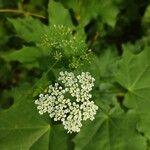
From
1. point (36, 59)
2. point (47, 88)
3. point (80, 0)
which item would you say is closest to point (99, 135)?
point (47, 88)

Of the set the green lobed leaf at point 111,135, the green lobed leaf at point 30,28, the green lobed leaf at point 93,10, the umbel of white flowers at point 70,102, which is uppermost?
the green lobed leaf at point 93,10

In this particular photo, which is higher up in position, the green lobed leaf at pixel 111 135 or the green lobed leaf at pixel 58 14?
the green lobed leaf at pixel 58 14

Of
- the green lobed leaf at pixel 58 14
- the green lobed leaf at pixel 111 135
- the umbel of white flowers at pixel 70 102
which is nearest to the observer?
the umbel of white flowers at pixel 70 102

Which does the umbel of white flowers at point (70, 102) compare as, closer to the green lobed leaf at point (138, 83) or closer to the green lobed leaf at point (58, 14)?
the green lobed leaf at point (138, 83)

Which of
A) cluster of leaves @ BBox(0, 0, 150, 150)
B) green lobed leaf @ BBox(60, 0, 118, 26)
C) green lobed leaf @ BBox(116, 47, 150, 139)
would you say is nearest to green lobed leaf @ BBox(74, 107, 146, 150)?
cluster of leaves @ BBox(0, 0, 150, 150)

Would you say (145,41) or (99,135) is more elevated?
(145,41)

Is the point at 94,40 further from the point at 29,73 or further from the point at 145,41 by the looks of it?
the point at 29,73

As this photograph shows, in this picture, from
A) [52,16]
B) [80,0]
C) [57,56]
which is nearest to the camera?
[57,56]

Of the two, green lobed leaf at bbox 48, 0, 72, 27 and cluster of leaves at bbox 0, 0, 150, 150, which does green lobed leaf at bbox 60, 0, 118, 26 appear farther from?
green lobed leaf at bbox 48, 0, 72, 27

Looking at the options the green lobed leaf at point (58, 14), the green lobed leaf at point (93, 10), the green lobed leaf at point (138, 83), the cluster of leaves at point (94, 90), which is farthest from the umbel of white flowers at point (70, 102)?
the green lobed leaf at point (93, 10)
